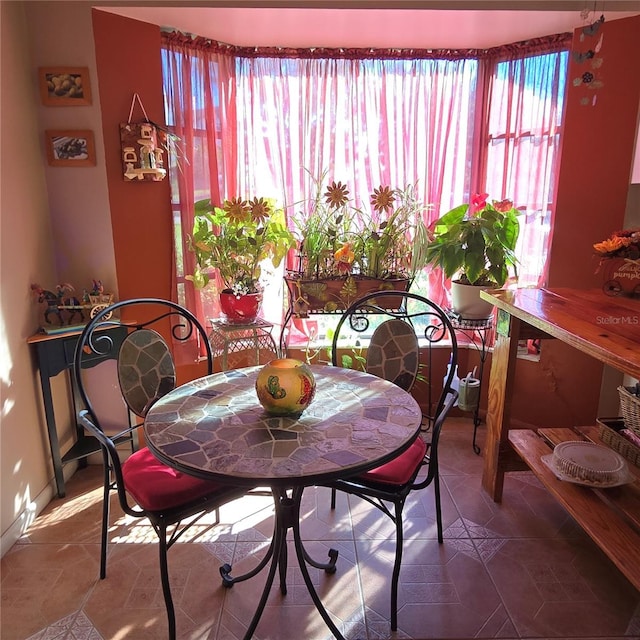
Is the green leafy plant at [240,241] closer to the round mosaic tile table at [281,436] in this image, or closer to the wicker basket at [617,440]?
the round mosaic tile table at [281,436]

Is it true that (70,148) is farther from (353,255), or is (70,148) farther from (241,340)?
(353,255)

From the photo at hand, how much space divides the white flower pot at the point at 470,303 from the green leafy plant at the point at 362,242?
0.27m

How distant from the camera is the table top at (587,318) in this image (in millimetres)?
1428

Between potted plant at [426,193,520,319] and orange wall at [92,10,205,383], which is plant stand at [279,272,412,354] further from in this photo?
orange wall at [92,10,205,383]

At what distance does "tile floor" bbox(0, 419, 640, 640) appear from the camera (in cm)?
167

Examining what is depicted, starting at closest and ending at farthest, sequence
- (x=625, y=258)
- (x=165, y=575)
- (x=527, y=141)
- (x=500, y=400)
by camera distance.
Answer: (x=165, y=575), (x=625, y=258), (x=500, y=400), (x=527, y=141)

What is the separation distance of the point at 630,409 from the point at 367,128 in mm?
1968

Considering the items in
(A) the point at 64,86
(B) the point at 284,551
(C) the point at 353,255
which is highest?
(A) the point at 64,86

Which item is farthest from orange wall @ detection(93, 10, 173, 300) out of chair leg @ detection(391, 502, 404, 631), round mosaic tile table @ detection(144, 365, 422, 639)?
chair leg @ detection(391, 502, 404, 631)

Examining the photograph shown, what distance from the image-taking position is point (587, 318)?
5.87ft

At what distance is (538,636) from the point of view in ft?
5.35

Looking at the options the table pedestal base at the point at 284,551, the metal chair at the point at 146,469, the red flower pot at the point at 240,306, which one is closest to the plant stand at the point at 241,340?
the red flower pot at the point at 240,306

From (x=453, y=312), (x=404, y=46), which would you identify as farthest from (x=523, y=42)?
(x=453, y=312)

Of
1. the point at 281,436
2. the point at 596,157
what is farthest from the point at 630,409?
the point at 281,436
